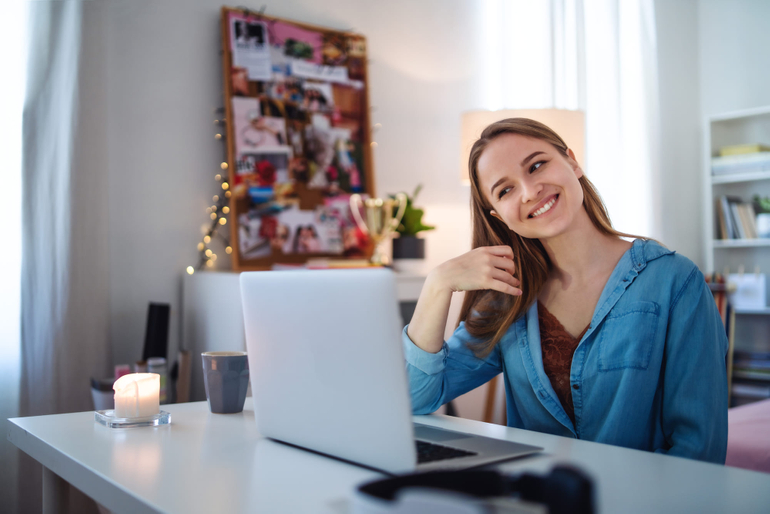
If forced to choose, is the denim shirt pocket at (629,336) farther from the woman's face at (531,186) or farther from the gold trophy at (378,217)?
the gold trophy at (378,217)

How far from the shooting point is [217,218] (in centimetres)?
250

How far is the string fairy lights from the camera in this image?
2473 millimetres

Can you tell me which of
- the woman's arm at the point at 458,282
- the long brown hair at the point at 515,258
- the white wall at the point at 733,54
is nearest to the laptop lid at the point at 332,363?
the woman's arm at the point at 458,282

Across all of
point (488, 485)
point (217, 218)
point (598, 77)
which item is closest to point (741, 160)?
point (598, 77)

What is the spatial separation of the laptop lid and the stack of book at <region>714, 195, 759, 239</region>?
3856mm

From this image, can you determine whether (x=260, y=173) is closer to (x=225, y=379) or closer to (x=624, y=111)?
(x=225, y=379)

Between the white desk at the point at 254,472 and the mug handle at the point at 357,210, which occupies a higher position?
the mug handle at the point at 357,210

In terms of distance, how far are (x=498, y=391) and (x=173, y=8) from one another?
208 cm

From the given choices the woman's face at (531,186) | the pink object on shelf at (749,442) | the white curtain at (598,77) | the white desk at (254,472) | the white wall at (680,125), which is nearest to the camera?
the white desk at (254,472)

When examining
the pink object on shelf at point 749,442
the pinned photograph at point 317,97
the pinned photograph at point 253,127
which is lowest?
the pink object on shelf at point 749,442

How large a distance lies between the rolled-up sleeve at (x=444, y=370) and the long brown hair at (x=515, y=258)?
3 cm

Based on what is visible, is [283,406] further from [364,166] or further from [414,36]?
[414,36]

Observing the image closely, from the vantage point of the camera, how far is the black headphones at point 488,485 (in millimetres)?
415

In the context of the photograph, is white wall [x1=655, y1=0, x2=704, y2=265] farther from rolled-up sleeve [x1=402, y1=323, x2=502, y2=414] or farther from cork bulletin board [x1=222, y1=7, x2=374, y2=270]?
rolled-up sleeve [x1=402, y1=323, x2=502, y2=414]
